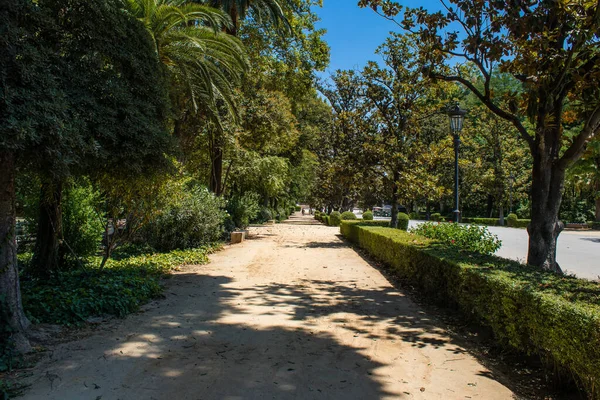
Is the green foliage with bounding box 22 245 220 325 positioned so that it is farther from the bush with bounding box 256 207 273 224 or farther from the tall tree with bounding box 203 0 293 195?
the bush with bounding box 256 207 273 224

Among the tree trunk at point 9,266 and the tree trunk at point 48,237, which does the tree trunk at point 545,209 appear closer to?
the tree trunk at point 9,266

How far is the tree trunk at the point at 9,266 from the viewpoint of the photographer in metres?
4.41

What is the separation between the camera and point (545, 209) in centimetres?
699

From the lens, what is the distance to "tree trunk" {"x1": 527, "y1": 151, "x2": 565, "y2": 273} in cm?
694

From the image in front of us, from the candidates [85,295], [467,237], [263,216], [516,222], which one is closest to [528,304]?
[85,295]

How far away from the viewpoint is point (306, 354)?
464cm

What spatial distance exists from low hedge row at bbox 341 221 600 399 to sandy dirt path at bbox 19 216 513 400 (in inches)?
19.8

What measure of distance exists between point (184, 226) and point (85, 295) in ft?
22.6

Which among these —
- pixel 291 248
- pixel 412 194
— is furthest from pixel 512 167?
pixel 291 248

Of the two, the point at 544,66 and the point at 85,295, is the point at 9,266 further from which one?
the point at 544,66

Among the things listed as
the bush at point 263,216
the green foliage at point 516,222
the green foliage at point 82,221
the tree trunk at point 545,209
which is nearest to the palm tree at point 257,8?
the green foliage at point 82,221

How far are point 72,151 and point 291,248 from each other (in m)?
12.0

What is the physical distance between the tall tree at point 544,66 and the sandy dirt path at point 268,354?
9.48 ft

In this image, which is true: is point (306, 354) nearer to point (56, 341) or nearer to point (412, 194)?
point (56, 341)
